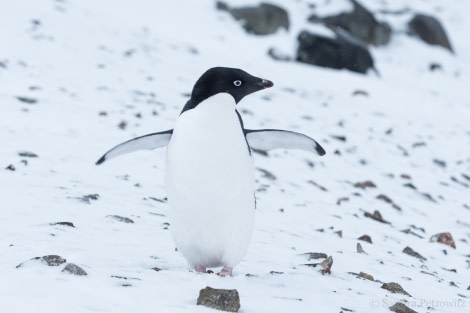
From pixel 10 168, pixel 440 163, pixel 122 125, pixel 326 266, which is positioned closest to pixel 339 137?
pixel 440 163

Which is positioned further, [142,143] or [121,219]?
[121,219]

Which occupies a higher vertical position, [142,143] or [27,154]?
[142,143]

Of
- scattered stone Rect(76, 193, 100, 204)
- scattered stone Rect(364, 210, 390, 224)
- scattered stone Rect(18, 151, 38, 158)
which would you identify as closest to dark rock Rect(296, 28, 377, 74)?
scattered stone Rect(364, 210, 390, 224)

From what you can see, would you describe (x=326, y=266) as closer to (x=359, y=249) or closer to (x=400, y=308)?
(x=400, y=308)

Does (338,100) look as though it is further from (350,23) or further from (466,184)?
(350,23)

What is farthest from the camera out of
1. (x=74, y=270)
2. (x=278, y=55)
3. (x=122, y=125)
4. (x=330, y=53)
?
(x=278, y=55)

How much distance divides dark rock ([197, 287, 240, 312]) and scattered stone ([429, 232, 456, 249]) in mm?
2814

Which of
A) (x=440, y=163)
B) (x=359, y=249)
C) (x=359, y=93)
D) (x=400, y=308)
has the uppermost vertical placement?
(x=400, y=308)

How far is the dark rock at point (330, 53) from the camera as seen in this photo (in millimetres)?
13461

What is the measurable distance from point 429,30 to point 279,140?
16.2 m

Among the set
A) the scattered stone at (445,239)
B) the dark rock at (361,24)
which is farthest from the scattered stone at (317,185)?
the dark rock at (361,24)

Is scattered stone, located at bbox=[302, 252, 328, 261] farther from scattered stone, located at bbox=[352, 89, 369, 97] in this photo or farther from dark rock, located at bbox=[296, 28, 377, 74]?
dark rock, located at bbox=[296, 28, 377, 74]

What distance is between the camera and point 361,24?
1719cm

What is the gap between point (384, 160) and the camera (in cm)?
733
